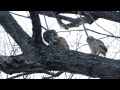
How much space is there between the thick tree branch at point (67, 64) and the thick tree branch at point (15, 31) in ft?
0.80

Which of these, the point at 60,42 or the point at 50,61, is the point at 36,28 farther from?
the point at 60,42

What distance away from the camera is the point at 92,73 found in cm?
271

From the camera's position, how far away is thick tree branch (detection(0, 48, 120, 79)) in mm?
2680

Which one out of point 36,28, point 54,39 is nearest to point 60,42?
point 54,39

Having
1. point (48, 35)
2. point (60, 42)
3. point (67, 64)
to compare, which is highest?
point (48, 35)

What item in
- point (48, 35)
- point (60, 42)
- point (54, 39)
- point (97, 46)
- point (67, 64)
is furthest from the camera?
point (97, 46)

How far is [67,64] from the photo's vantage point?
9.08ft

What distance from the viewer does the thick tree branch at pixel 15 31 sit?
3053mm

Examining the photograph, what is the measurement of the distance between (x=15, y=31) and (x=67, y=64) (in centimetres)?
77

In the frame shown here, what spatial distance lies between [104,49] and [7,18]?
213 centimetres

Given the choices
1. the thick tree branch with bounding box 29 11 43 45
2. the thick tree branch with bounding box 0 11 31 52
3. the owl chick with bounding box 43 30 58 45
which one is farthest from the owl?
the thick tree branch with bounding box 29 11 43 45

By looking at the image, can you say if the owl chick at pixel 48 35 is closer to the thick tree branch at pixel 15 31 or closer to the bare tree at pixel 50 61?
the thick tree branch at pixel 15 31

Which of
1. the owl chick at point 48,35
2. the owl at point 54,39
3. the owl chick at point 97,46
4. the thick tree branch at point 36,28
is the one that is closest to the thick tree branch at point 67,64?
Result: the thick tree branch at point 36,28
